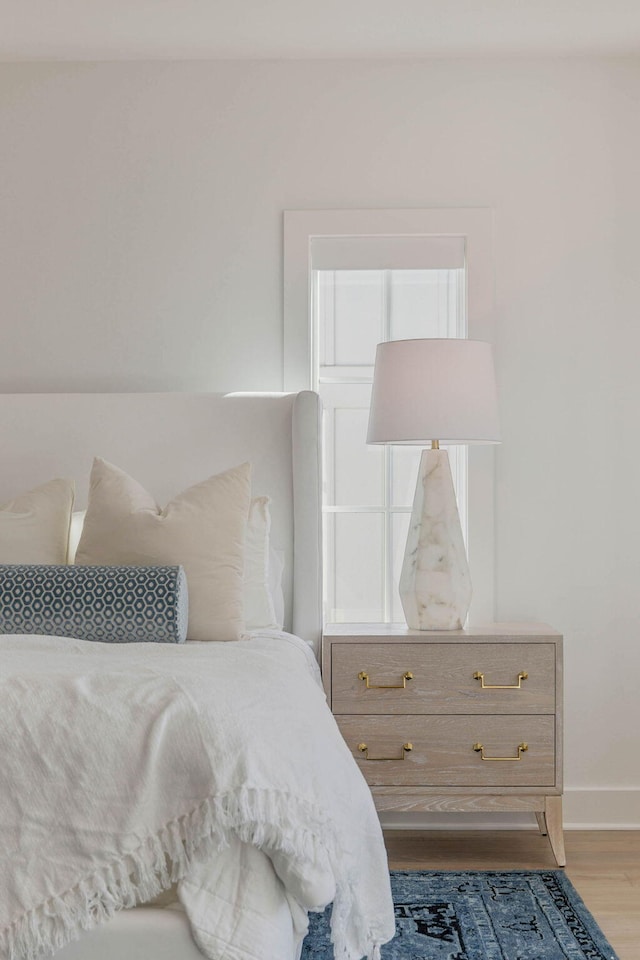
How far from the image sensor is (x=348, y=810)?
5.63 ft

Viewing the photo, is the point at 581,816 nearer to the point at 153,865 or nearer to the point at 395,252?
the point at 395,252

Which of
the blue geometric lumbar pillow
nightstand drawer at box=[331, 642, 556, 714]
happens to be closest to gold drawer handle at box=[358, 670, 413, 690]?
nightstand drawer at box=[331, 642, 556, 714]

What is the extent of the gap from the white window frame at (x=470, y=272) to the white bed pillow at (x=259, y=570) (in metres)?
0.59

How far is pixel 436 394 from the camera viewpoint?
2.94m

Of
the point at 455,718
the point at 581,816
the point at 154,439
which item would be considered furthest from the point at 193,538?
the point at 581,816

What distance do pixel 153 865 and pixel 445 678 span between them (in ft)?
5.06

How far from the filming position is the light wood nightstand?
2869 mm

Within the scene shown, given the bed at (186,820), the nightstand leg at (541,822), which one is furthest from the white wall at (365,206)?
the bed at (186,820)

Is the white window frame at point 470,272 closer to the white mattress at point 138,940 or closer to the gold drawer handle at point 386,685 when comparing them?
the gold drawer handle at point 386,685

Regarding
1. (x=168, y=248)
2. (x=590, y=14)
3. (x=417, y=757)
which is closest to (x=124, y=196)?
(x=168, y=248)

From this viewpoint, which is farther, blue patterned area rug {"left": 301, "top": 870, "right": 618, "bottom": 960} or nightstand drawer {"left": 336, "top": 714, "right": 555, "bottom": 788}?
nightstand drawer {"left": 336, "top": 714, "right": 555, "bottom": 788}

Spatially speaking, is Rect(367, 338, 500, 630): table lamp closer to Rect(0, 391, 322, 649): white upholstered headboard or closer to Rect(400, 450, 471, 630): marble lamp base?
Rect(400, 450, 471, 630): marble lamp base

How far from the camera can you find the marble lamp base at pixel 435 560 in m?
3.00

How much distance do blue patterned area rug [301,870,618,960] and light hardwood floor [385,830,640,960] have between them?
0.06 meters
